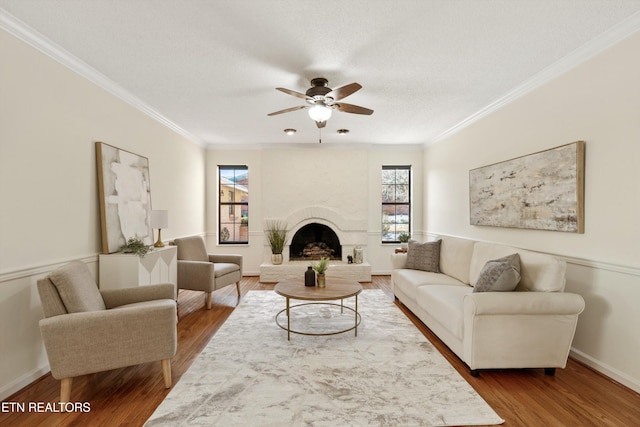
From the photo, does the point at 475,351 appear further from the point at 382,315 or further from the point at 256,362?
the point at 256,362

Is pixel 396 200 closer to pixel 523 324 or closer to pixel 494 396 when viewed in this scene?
pixel 523 324

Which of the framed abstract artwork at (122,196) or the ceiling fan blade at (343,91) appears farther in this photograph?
the framed abstract artwork at (122,196)

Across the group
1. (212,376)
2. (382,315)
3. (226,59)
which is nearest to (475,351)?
(382,315)

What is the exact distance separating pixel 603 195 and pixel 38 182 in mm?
4457

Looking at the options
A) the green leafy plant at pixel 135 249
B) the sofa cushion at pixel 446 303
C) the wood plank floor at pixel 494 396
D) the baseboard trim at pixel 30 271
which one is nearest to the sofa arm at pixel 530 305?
the sofa cushion at pixel 446 303

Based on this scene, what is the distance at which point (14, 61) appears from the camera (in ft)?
7.18

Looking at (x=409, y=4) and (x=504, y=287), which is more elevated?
(x=409, y=4)

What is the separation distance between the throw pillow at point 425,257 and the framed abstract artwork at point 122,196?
3.51m

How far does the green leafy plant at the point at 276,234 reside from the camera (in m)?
5.70

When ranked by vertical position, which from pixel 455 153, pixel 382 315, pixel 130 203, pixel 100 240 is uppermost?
pixel 455 153

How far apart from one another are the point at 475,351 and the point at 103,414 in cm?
261

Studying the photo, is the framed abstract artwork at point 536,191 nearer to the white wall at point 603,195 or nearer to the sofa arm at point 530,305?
the white wall at point 603,195

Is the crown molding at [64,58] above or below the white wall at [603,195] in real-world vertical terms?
above

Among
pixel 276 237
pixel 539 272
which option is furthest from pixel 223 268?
pixel 539 272
